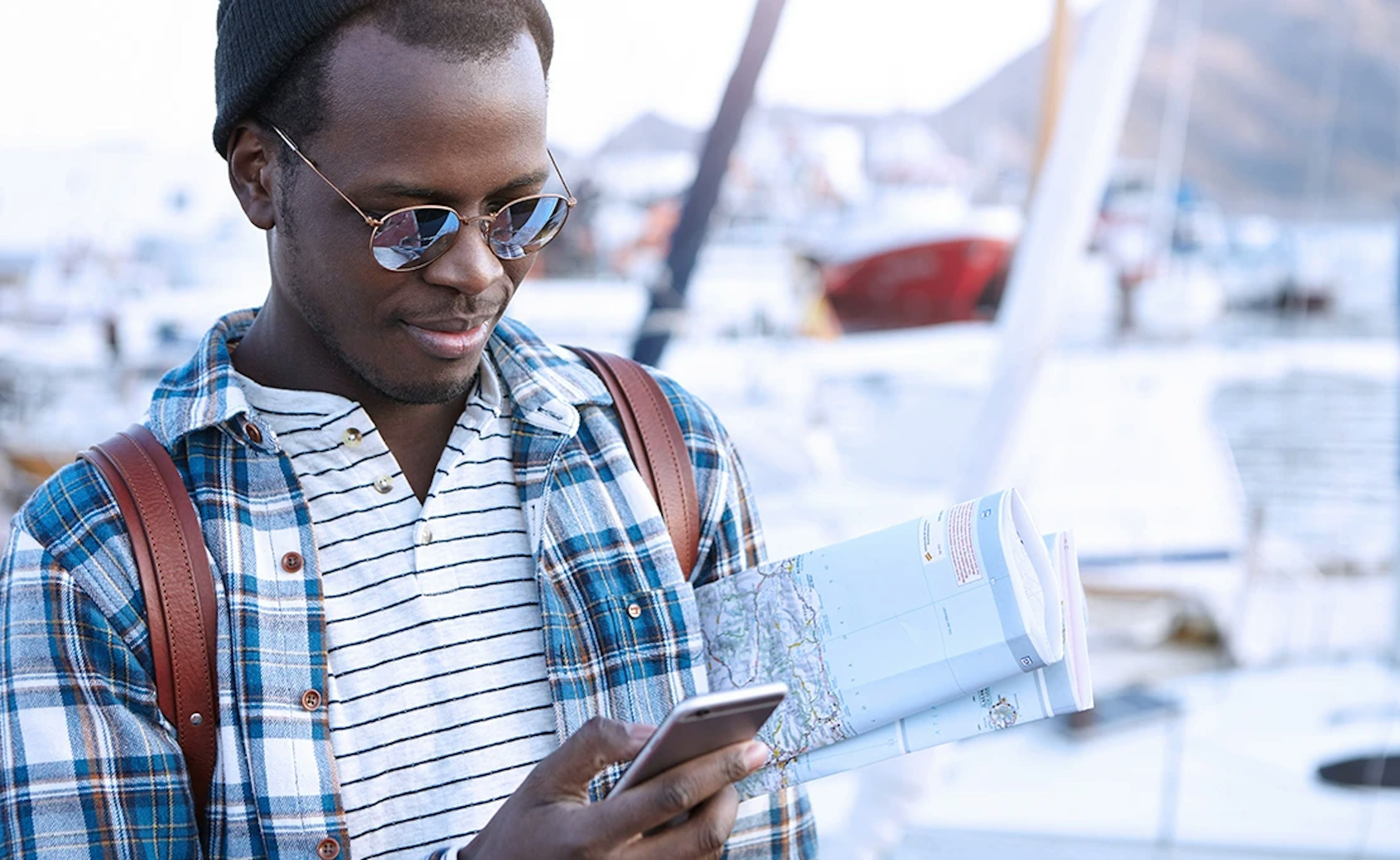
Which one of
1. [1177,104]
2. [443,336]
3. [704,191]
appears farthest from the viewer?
[1177,104]

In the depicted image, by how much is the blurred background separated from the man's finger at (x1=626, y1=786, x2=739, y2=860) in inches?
31.6

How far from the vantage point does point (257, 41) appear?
1163 mm

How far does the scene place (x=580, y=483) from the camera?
4.30 ft

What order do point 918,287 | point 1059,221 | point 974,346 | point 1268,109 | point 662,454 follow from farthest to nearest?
point 1268,109
point 918,287
point 974,346
point 1059,221
point 662,454

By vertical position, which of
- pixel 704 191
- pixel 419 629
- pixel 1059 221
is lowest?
pixel 419 629

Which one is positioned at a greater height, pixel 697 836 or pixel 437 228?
pixel 437 228

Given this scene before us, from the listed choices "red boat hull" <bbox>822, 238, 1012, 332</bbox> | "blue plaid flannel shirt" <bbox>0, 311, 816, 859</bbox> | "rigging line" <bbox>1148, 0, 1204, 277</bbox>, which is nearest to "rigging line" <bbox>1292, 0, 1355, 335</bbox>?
"rigging line" <bbox>1148, 0, 1204, 277</bbox>

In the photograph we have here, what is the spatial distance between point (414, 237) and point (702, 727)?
51cm

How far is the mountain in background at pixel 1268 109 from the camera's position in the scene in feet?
34.9

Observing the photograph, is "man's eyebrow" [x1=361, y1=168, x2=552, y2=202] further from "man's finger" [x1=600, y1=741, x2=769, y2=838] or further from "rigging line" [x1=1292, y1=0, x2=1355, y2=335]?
"rigging line" [x1=1292, y1=0, x2=1355, y2=335]

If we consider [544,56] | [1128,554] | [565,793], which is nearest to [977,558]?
[565,793]

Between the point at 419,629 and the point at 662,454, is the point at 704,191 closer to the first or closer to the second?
the point at 662,454

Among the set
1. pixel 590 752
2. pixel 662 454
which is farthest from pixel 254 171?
pixel 590 752

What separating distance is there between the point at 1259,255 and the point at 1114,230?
883cm
